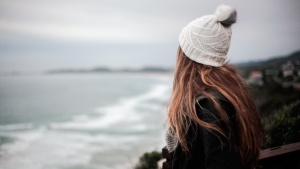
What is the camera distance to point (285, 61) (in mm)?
8539

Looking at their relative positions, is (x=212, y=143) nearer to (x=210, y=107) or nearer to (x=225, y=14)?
(x=210, y=107)

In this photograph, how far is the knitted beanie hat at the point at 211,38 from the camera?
1.39 metres

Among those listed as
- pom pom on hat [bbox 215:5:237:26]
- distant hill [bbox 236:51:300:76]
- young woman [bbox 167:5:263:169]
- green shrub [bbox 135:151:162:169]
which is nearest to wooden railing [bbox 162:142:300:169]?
young woman [bbox 167:5:263:169]

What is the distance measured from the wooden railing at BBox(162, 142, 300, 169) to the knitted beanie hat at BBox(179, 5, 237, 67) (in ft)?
3.90

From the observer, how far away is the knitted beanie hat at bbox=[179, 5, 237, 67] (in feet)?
4.56

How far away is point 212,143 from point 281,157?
5.06 feet

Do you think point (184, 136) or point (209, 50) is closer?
point (184, 136)

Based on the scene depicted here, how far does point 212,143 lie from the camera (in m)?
1.14

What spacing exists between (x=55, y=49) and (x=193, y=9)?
15052 mm

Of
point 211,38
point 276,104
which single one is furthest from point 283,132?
point 276,104

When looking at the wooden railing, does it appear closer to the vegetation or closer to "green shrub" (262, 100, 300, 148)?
the vegetation

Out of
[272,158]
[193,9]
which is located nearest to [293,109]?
[272,158]

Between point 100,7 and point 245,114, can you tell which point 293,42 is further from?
point 100,7

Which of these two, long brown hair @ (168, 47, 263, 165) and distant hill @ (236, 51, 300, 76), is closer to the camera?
long brown hair @ (168, 47, 263, 165)
